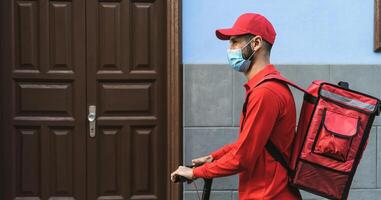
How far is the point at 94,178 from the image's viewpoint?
185 inches

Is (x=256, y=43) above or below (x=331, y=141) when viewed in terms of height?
above

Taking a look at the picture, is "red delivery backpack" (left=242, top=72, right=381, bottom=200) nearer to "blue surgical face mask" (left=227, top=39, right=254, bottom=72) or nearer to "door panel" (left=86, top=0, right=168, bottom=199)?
"blue surgical face mask" (left=227, top=39, right=254, bottom=72)

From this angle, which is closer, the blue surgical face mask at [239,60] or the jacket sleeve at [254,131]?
the jacket sleeve at [254,131]

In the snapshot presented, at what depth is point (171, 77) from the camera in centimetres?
452

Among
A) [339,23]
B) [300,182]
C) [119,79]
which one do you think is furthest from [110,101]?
[300,182]

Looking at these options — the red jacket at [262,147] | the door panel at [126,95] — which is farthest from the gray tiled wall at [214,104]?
the red jacket at [262,147]

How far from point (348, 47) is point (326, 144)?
2.29 metres

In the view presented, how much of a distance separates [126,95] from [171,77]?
1.52 feet

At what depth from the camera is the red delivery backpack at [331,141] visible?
8.52 feet

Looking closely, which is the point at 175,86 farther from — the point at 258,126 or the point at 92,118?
the point at 258,126

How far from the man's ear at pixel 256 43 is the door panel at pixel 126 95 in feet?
6.45

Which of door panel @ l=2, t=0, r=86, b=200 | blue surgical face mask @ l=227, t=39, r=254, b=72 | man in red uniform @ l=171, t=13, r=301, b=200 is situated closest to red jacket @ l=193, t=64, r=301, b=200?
man in red uniform @ l=171, t=13, r=301, b=200

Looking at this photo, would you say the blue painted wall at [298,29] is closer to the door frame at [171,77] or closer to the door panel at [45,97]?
the door frame at [171,77]

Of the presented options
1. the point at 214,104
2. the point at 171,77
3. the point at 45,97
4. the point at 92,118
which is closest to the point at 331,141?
the point at 214,104
